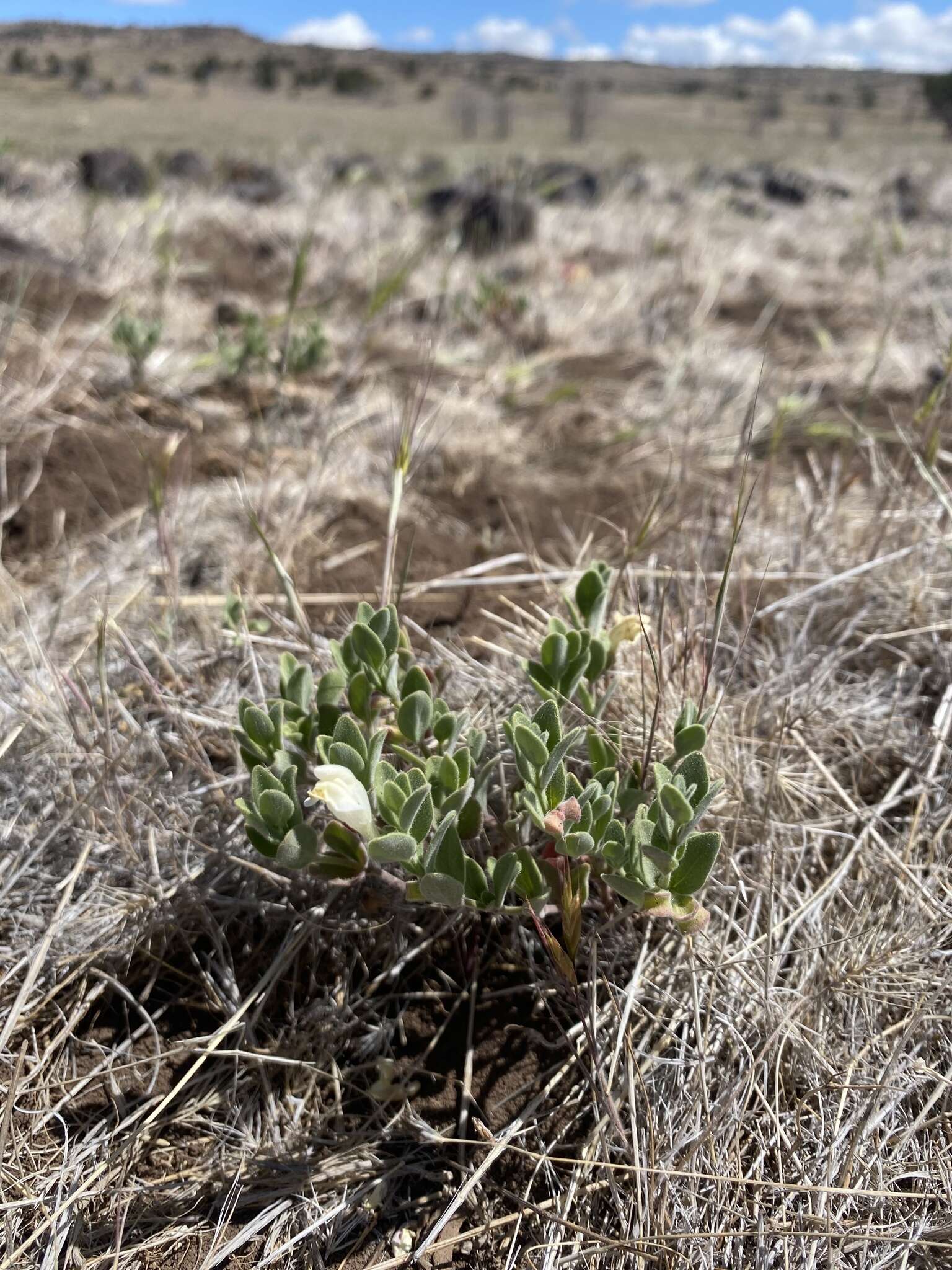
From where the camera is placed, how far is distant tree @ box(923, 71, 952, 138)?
28406mm

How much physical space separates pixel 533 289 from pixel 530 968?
12.4ft

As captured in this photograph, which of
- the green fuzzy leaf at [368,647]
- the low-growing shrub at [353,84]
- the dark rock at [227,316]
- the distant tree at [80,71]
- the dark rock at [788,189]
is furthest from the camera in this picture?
the low-growing shrub at [353,84]

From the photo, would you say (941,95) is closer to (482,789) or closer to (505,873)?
(482,789)

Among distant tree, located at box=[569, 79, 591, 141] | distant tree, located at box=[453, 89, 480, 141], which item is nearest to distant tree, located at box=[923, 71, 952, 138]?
distant tree, located at box=[569, 79, 591, 141]

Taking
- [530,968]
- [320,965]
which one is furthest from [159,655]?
[530,968]

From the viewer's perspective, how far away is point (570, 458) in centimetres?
264

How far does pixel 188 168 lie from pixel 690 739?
302 inches

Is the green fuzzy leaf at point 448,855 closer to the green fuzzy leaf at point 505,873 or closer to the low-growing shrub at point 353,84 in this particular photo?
the green fuzzy leaf at point 505,873

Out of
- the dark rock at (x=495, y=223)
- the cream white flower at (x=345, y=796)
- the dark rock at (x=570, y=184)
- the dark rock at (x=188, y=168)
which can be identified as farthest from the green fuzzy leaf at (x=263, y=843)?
the dark rock at (x=188, y=168)

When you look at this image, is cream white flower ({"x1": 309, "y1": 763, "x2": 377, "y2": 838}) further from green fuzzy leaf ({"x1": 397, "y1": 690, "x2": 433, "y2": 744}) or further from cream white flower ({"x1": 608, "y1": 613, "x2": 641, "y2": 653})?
cream white flower ({"x1": 608, "y1": 613, "x2": 641, "y2": 653})

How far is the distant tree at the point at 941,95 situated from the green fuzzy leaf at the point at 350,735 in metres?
34.3

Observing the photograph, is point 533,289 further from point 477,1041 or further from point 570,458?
point 477,1041

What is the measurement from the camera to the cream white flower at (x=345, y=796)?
0.97m

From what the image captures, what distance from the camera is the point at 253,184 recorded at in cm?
684
